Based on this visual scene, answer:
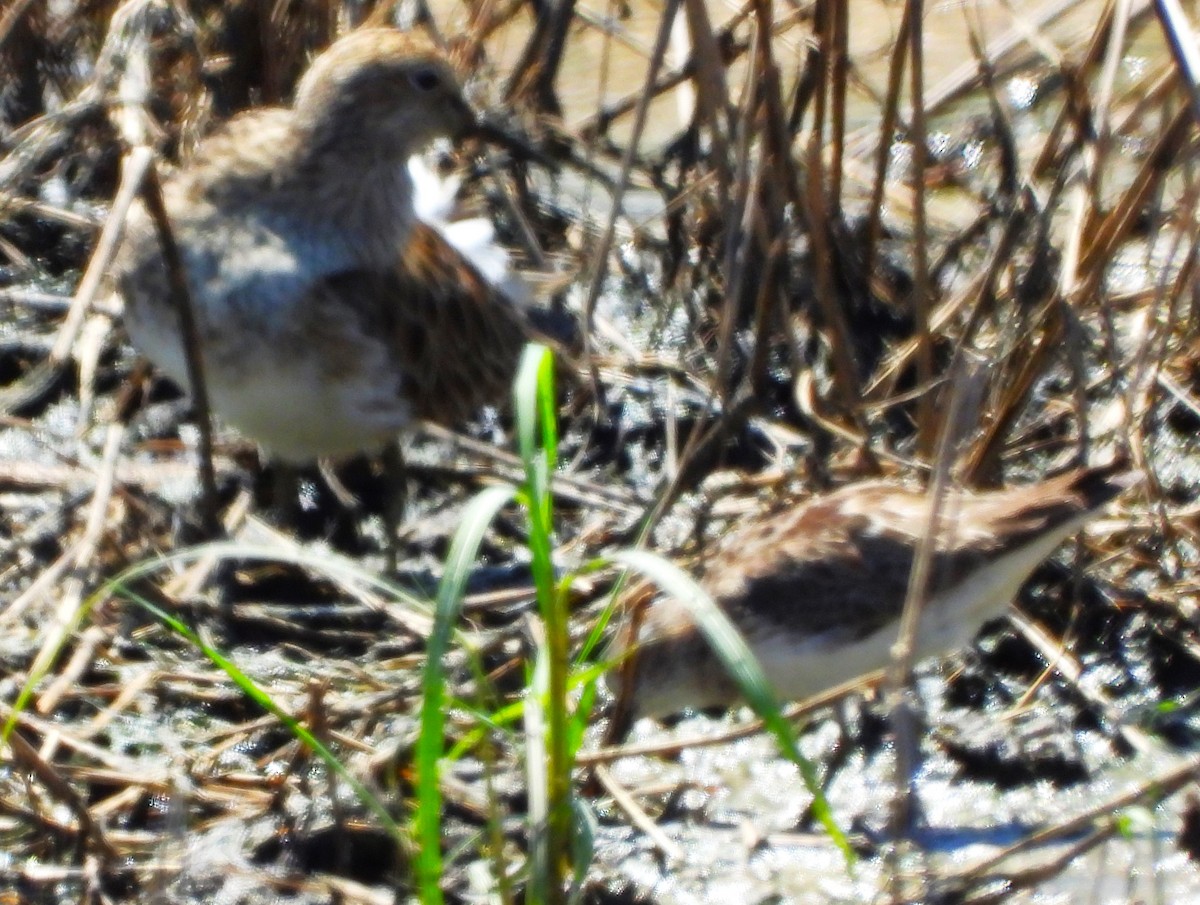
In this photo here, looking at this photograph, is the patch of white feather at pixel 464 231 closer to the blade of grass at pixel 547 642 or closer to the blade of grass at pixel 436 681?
the blade of grass at pixel 547 642

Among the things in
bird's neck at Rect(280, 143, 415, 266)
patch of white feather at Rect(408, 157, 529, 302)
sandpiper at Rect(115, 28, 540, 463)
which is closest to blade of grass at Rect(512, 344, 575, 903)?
sandpiper at Rect(115, 28, 540, 463)

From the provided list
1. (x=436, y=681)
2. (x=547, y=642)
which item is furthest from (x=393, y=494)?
(x=436, y=681)

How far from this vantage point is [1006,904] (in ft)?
10.6

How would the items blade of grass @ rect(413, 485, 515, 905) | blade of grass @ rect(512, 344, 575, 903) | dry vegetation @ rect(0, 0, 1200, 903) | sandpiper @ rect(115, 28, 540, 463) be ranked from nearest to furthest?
blade of grass @ rect(413, 485, 515, 905)
blade of grass @ rect(512, 344, 575, 903)
dry vegetation @ rect(0, 0, 1200, 903)
sandpiper @ rect(115, 28, 540, 463)

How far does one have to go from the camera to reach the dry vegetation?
3.37m

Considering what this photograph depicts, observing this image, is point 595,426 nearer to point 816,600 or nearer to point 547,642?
A: point 816,600

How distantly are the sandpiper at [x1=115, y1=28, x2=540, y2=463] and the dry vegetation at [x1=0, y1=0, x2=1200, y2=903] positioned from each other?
27 cm

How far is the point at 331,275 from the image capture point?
4469 millimetres

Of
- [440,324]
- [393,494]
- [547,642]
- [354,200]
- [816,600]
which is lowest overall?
[547,642]

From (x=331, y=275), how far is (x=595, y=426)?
0.85 m

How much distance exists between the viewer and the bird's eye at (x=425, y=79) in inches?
180

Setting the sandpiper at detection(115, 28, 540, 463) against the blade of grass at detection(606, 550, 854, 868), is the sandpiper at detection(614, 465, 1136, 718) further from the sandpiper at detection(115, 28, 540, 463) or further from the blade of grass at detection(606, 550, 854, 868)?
the blade of grass at detection(606, 550, 854, 868)

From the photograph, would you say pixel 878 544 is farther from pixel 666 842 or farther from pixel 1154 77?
pixel 1154 77

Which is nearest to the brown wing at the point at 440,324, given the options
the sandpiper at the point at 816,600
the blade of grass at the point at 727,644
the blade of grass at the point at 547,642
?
the sandpiper at the point at 816,600
